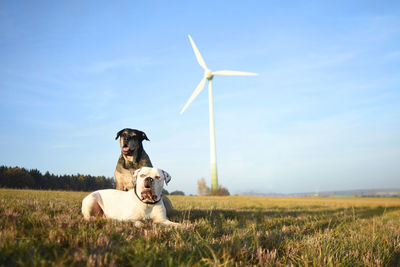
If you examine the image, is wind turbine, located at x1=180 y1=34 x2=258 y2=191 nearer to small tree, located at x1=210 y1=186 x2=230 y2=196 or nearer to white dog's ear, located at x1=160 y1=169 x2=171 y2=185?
small tree, located at x1=210 y1=186 x2=230 y2=196

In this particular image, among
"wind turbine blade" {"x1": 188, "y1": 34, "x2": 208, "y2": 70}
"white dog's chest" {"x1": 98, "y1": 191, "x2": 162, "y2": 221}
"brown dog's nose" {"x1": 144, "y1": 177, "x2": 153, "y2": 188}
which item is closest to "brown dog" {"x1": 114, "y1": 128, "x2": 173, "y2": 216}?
"white dog's chest" {"x1": 98, "y1": 191, "x2": 162, "y2": 221}

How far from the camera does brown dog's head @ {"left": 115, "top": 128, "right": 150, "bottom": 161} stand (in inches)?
284

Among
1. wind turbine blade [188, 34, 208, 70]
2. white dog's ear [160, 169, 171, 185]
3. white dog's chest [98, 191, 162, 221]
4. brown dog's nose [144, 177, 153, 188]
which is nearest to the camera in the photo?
brown dog's nose [144, 177, 153, 188]

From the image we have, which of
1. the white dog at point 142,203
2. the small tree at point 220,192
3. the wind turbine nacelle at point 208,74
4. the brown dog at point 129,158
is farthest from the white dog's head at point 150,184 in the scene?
the small tree at point 220,192

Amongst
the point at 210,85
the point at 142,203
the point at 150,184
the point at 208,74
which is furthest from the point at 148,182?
the point at 208,74

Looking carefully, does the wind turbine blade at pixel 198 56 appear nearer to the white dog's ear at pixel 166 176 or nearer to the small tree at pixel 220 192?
the small tree at pixel 220 192

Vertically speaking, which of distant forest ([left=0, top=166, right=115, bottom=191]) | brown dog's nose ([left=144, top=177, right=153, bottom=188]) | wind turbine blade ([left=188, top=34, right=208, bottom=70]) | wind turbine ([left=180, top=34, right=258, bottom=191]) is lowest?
distant forest ([left=0, top=166, right=115, bottom=191])

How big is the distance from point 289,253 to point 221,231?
136 cm

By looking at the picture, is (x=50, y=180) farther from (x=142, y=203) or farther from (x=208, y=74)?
(x=208, y=74)

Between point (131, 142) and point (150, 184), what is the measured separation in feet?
9.36

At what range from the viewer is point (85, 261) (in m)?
2.28

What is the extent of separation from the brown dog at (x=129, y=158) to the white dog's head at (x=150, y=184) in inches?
92.4

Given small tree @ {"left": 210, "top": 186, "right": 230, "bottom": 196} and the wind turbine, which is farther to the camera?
small tree @ {"left": 210, "top": 186, "right": 230, "bottom": 196}

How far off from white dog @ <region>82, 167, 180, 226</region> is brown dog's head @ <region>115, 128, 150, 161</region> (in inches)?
83.2
